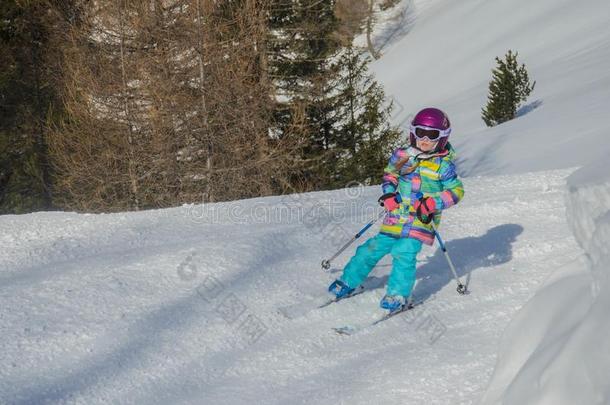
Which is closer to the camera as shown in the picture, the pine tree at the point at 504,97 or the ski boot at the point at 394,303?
the ski boot at the point at 394,303

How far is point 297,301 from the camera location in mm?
5102

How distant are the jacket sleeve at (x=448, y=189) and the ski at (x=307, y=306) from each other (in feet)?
3.55

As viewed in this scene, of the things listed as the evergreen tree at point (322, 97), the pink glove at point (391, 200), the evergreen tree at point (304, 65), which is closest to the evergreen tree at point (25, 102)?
the evergreen tree at point (304, 65)

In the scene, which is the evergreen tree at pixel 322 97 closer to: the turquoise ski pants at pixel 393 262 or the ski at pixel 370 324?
the turquoise ski pants at pixel 393 262

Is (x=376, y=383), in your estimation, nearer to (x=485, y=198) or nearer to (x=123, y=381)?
(x=123, y=381)

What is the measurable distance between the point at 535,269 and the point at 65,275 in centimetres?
398

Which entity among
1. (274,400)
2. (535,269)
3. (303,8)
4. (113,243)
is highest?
(303,8)

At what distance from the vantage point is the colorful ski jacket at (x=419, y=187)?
4.93m

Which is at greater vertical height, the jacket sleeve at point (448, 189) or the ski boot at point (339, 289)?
the jacket sleeve at point (448, 189)

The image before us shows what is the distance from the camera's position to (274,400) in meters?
3.67

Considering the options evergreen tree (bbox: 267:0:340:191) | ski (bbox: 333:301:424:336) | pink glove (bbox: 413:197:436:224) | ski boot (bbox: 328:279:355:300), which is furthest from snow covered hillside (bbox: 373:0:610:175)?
evergreen tree (bbox: 267:0:340:191)

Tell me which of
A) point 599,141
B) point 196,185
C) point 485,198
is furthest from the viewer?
point 196,185

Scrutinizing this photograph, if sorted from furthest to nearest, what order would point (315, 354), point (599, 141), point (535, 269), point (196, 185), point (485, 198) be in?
point (196, 185)
point (599, 141)
point (485, 198)
point (535, 269)
point (315, 354)

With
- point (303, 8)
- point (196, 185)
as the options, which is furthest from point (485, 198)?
point (303, 8)
